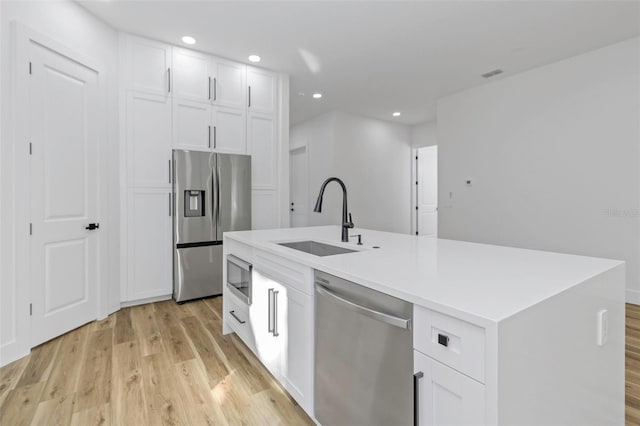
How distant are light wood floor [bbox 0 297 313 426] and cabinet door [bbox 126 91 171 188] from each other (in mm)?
1478

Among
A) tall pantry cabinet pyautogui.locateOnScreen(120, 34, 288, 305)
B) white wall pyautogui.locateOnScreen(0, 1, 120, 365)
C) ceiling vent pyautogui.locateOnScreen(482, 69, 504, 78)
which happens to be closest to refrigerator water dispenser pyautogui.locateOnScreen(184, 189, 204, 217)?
tall pantry cabinet pyautogui.locateOnScreen(120, 34, 288, 305)

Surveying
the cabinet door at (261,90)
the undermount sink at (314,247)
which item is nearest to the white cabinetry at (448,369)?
the undermount sink at (314,247)

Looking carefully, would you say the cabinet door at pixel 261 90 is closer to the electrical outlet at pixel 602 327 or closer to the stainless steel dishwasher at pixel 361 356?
the stainless steel dishwasher at pixel 361 356

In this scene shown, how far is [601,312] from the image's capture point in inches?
43.3

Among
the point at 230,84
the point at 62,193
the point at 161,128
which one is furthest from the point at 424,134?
the point at 62,193

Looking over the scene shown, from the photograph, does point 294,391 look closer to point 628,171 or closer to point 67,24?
point 67,24

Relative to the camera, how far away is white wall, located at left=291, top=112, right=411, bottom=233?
588cm

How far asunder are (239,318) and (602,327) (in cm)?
197

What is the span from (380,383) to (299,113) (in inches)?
221

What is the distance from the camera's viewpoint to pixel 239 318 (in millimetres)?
2227

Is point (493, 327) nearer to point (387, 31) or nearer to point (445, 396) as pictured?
point (445, 396)

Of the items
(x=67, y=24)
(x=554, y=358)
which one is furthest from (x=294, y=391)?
(x=67, y=24)

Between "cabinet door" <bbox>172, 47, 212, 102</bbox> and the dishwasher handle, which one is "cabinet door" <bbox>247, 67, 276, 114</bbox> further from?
the dishwasher handle

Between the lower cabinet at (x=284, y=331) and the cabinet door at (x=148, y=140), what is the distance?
6.56 ft
